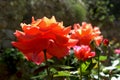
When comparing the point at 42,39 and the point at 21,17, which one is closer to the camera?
the point at 42,39

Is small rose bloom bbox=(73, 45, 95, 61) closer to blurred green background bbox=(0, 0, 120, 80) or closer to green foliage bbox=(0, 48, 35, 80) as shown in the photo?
blurred green background bbox=(0, 0, 120, 80)

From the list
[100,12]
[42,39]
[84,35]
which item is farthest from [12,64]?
[100,12]

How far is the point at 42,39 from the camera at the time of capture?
1.60 m

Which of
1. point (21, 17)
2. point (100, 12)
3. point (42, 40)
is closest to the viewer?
point (42, 40)

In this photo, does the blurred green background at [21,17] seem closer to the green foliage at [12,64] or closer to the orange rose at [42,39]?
the green foliage at [12,64]

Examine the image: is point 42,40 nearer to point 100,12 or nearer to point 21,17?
point 21,17

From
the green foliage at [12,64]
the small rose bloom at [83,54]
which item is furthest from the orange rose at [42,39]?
the green foliage at [12,64]

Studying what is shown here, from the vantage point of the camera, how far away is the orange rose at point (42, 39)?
62.8 inches

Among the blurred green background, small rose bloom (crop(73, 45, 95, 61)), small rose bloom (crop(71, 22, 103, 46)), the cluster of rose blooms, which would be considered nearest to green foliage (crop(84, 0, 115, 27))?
the blurred green background

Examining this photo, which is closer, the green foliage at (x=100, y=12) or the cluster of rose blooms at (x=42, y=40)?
the cluster of rose blooms at (x=42, y=40)

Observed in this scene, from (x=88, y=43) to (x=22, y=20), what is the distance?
8.78 feet

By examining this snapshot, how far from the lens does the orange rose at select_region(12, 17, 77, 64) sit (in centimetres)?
160

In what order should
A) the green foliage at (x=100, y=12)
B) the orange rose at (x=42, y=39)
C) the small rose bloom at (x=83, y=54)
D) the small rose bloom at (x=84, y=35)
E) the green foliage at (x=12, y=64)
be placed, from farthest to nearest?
the green foliage at (x=100, y=12), the green foliage at (x=12, y=64), the small rose bloom at (x=84, y=35), the small rose bloom at (x=83, y=54), the orange rose at (x=42, y=39)

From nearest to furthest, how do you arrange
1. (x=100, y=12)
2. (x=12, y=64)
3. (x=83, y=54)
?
(x=83, y=54) < (x=12, y=64) < (x=100, y=12)
